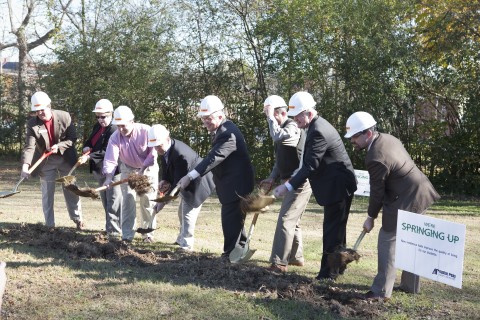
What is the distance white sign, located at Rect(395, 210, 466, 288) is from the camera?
6.33m

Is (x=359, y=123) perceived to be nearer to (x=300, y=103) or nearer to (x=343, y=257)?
(x=300, y=103)

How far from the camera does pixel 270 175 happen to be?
9.26 m

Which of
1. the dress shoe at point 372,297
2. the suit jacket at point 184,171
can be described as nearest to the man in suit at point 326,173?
the dress shoe at point 372,297

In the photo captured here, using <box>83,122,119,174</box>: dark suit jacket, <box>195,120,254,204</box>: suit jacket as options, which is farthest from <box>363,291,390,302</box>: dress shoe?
<box>83,122,119,174</box>: dark suit jacket

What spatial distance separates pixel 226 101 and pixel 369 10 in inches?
206

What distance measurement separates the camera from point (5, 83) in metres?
27.7

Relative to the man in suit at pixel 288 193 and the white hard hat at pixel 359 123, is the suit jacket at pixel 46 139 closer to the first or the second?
the man in suit at pixel 288 193

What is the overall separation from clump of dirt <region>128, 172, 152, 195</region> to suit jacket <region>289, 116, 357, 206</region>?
280 cm

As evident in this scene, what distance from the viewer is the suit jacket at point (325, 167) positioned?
7.84 meters

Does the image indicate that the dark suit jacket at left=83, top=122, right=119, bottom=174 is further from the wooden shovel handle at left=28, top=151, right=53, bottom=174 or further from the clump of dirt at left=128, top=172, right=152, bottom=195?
the clump of dirt at left=128, top=172, right=152, bottom=195

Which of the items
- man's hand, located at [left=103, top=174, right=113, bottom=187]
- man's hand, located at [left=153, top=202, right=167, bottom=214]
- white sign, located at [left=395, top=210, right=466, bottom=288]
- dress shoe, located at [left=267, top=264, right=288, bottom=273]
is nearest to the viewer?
white sign, located at [left=395, top=210, right=466, bottom=288]

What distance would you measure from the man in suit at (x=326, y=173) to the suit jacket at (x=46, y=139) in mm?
4901

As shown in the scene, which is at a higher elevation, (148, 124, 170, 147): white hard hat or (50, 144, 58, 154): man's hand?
(148, 124, 170, 147): white hard hat

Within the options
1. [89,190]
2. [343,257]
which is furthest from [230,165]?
[89,190]
